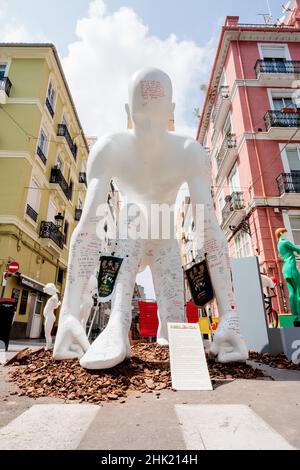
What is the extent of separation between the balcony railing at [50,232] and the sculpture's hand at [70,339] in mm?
11319

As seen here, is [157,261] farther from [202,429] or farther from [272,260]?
[272,260]

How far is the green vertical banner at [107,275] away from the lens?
259 cm

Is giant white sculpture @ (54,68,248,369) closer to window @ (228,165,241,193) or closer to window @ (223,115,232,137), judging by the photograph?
window @ (228,165,241,193)

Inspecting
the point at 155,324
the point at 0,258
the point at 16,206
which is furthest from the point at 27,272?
the point at 155,324

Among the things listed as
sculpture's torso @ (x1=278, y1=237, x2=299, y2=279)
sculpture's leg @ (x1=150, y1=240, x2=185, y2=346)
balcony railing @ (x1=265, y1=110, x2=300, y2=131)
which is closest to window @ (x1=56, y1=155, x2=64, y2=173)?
balcony railing @ (x1=265, y1=110, x2=300, y2=131)

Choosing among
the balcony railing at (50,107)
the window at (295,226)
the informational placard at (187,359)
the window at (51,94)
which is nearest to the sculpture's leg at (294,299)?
the informational placard at (187,359)

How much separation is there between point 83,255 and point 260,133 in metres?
12.3

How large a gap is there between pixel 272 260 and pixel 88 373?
1028 centimetres

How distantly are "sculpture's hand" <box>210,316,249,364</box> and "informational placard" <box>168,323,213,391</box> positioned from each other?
30 cm

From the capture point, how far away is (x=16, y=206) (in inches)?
435

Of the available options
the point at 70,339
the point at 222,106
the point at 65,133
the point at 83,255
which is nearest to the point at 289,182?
the point at 222,106

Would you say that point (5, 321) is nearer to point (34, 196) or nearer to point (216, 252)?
point (216, 252)

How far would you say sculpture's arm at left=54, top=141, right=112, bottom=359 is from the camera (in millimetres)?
2424
